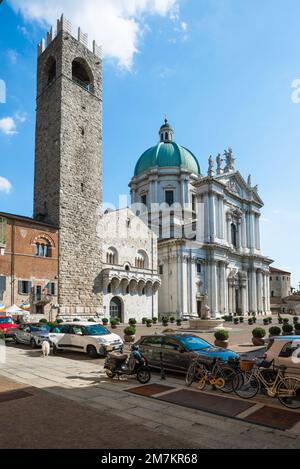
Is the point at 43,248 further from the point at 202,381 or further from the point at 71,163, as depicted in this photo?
the point at 202,381

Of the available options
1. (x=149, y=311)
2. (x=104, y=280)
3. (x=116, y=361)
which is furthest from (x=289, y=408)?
(x=149, y=311)

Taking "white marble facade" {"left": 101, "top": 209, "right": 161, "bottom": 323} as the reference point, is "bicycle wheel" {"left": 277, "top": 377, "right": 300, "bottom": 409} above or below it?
below

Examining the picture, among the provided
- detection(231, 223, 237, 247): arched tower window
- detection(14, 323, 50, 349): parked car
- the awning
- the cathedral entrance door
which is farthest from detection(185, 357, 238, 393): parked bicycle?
detection(231, 223, 237, 247): arched tower window

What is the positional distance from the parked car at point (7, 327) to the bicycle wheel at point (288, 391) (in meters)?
17.6

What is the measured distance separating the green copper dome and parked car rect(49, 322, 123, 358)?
5031 centimetres

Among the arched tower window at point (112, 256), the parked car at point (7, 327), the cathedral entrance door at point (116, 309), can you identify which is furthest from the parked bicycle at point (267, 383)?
the arched tower window at point (112, 256)

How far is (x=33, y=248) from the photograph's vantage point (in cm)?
3206

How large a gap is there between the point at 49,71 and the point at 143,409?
41461mm

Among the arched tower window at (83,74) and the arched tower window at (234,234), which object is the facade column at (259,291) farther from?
the arched tower window at (83,74)

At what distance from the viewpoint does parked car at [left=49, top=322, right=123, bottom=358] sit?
645 inches

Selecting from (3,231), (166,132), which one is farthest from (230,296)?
(3,231)

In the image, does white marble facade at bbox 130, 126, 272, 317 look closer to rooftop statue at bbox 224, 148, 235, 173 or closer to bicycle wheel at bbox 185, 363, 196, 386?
rooftop statue at bbox 224, 148, 235, 173
